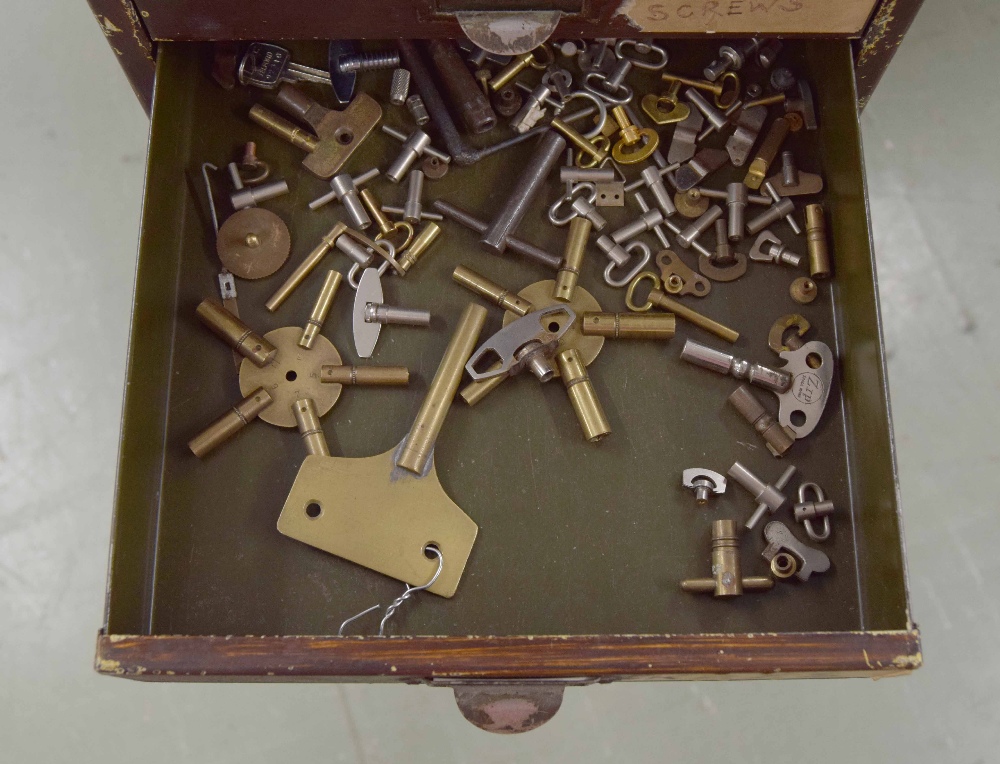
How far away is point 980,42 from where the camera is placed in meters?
2.26

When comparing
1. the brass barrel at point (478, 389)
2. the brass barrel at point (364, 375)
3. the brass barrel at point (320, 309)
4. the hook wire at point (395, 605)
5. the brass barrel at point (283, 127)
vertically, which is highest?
the brass barrel at point (283, 127)

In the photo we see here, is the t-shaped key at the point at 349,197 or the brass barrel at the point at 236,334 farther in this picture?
the t-shaped key at the point at 349,197

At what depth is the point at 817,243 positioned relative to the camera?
164 centimetres

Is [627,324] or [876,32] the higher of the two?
[876,32]

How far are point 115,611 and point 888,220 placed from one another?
168cm

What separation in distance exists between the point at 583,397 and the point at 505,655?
44 cm

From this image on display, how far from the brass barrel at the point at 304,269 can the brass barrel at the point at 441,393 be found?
0.26 metres

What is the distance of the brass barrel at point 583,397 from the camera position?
1.55 m

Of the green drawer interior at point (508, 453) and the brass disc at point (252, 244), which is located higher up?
the brass disc at point (252, 244)

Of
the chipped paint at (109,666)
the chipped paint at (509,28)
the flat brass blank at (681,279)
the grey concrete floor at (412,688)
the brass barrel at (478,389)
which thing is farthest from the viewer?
the grey concrete floor at (412,688)

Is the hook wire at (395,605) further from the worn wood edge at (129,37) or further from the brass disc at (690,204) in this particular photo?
the worn wood edge at (129,37)

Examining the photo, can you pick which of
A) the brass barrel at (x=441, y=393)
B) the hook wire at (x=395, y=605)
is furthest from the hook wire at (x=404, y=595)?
the brass barrel at (x=441, y=393)

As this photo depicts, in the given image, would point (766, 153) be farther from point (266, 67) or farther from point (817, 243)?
point (266, 67)

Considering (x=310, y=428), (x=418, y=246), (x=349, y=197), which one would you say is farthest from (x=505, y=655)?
(x=349, y=197)
